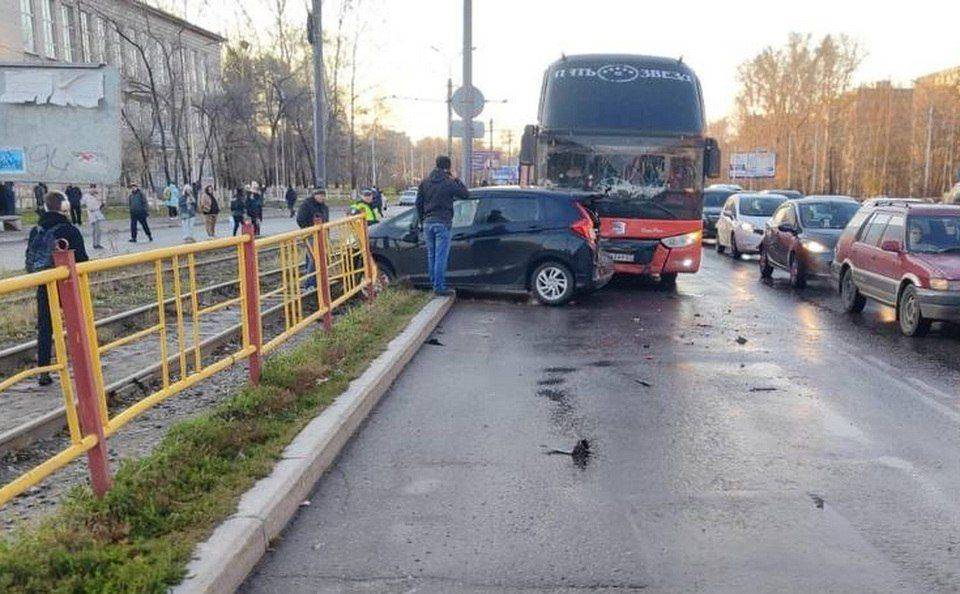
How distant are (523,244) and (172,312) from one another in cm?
603

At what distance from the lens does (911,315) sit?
9891 millimetres

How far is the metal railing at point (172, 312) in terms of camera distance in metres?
3.88

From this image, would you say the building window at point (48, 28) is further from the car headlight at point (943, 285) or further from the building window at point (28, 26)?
the car headlight at point (943, 285)

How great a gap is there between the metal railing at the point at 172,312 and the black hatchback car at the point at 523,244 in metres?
1.54

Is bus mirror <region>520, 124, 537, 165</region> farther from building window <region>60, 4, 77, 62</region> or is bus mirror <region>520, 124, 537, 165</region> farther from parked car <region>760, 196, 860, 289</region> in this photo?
building window <region>60, 4, 77, 62</region>

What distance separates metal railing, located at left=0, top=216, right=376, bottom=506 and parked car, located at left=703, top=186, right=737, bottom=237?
710 inches

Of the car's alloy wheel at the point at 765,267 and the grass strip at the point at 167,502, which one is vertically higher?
the grass strip at the point at 167,502

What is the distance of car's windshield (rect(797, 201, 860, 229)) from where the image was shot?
15.6 metres

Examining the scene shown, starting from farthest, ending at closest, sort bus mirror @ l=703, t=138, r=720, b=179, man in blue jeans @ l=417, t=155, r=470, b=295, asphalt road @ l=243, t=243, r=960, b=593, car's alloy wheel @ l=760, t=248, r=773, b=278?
1. car's alloy wheel @ l=760, t=248, r=773, b=278
2. bus mirror @ l=703, t=138, r=720, b=179
3. man in blue jeans @ l=417, t=155, r=470, b=295
4. asphalt road @ l=243, t=243, r=960, b=593

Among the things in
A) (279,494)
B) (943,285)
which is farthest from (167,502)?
(943,285)

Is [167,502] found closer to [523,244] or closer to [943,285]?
[523,244]

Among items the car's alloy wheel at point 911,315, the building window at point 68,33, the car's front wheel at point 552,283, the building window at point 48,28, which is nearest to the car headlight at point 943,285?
the car's alloy wheel at point 911,315

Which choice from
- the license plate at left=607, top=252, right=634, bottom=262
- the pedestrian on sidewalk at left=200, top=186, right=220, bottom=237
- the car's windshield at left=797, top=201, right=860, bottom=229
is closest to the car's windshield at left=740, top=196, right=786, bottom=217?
the car's windshield at left=797, top=201, right=860, bottom=229

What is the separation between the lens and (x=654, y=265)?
1339 cm
